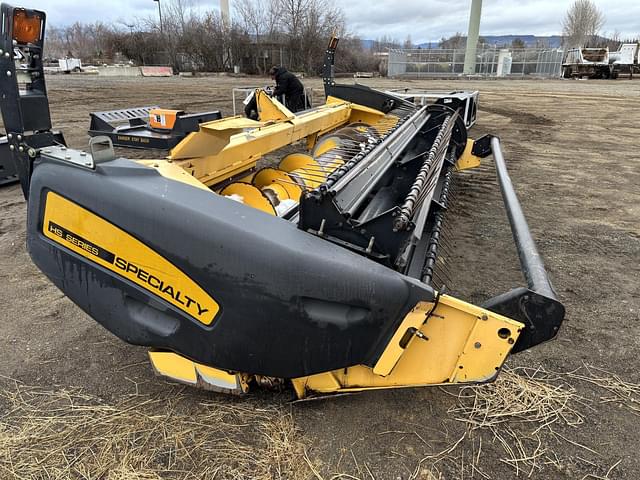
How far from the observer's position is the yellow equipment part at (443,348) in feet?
5.54

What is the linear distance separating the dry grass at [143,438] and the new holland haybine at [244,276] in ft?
0.57

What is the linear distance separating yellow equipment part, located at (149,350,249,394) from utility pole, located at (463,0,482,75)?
37691 mm

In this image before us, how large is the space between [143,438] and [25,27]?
1.80m

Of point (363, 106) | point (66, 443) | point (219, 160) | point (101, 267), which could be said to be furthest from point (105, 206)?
point (363, 106)

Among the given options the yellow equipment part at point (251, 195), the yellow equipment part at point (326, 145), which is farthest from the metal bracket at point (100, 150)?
the yellow equipment part at point (326, 145)

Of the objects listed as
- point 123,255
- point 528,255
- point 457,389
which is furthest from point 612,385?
point 123,255

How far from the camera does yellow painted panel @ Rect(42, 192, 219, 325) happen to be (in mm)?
1740

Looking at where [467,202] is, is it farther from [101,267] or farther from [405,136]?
→ [101,267]

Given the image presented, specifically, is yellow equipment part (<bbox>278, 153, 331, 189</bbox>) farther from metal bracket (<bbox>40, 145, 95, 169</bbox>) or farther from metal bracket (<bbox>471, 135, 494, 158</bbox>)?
metal bracket (<bbox>471, 135, 494, 158</bbox>)

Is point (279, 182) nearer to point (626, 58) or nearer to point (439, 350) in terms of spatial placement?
point (439, 350)

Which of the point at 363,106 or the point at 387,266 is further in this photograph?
the point at 363,106

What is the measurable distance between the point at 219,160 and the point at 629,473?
265cm

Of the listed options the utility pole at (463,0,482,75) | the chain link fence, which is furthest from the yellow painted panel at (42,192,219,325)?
the utility pole at (463,0,482,75)

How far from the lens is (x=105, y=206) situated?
1791 millimetres
